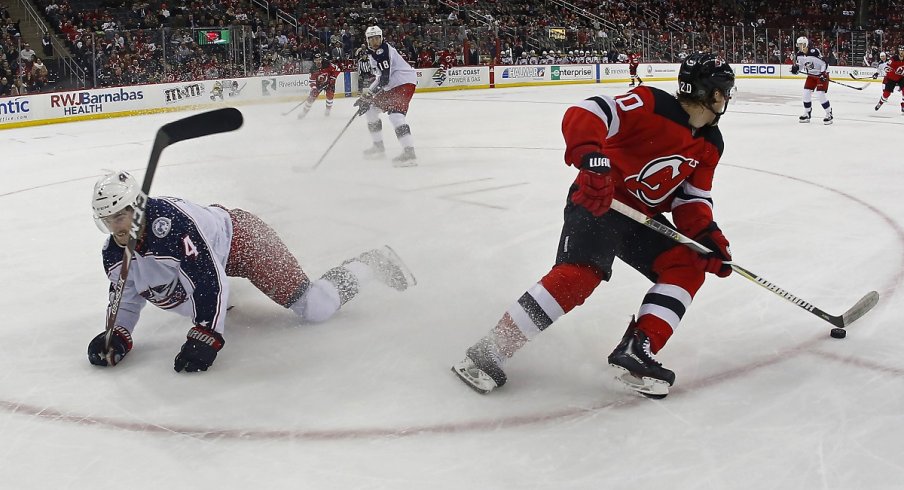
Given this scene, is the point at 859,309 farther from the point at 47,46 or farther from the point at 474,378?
the point at 47,46

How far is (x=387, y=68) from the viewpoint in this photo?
766cm

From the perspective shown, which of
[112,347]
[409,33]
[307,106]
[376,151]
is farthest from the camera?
[409,33]

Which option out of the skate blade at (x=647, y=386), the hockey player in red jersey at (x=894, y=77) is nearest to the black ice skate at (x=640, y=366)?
the skate blade at (x=647, y=386)

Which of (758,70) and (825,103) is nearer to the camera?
(825,103)

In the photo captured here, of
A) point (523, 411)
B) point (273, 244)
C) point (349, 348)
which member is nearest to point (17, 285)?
point (273, 244)

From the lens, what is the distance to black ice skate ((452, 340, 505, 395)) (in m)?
2.46

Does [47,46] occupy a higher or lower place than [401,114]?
higher

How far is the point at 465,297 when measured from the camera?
3.45 meters

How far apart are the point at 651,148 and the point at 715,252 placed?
1.26ft

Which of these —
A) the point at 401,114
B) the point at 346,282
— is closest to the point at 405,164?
the point at 401,114

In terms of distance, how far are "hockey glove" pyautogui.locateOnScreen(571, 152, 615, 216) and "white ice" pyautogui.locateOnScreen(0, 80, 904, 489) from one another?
0.58 m

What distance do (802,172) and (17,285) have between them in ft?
17.5

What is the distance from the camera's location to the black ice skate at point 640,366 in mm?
2348

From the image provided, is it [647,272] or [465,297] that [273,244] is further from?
[647,272]
